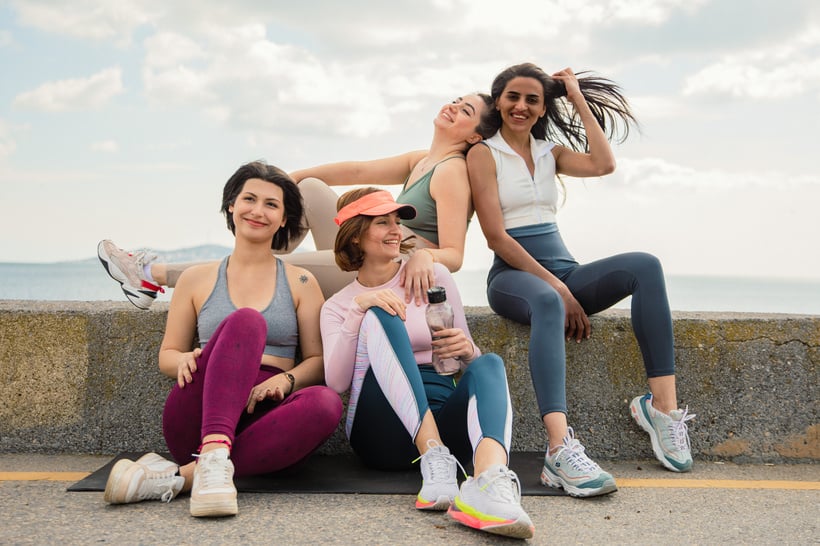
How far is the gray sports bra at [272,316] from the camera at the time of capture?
338 cm

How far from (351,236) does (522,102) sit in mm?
1349

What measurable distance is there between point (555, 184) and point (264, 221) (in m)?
1.65

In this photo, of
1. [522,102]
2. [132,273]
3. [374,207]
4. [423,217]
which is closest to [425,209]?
[423,217]

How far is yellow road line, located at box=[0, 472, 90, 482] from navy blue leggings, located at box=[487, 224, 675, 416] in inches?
82.8

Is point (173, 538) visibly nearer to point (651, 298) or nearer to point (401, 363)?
point (401, 363)

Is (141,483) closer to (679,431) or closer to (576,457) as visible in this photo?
(576,457)

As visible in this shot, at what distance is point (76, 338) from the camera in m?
3.96

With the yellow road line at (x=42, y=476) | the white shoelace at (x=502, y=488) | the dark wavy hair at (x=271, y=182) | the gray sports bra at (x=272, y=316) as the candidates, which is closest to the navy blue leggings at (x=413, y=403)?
the white shoelace at (x=502, y=488)

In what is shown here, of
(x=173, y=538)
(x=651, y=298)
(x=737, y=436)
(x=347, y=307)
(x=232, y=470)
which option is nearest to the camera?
(x=173, y=538)

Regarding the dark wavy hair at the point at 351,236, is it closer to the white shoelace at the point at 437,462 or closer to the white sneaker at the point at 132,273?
the white shoelace at the point at 437,462

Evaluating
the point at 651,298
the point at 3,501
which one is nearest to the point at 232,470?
the point at 3,501

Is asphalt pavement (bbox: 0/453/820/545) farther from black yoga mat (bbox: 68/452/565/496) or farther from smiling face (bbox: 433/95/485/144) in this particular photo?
smiling face (bbox: 433/95/485/144)

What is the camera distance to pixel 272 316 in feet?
11.1

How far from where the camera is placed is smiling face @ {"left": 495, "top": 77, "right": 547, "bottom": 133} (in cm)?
412
